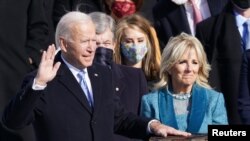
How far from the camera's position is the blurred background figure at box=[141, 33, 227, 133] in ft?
20.5

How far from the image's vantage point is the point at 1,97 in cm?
805

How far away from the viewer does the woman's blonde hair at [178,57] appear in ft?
21.2

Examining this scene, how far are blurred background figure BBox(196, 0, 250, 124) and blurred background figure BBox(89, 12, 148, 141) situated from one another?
0.99m

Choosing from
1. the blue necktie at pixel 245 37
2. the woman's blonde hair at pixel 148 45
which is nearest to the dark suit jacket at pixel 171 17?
the blue necktie at pixel 245 37

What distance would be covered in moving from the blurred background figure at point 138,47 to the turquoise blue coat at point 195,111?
2.45ft

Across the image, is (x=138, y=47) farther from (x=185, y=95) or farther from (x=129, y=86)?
(x=185, y=95)

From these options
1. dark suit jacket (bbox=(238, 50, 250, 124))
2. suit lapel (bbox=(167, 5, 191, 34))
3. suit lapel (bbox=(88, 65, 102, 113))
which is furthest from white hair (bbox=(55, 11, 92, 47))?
suit lapel (bbox=(167, 5, 191, 34))

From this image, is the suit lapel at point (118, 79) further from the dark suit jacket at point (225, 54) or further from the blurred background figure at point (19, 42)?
the blurred background figure at point (19, 42)

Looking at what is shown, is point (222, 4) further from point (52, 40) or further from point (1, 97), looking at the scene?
point (1, 97)

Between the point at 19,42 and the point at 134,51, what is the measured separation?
134cm

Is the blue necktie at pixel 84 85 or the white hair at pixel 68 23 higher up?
the white hair at pixel 68 23

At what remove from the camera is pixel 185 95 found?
6.38 meters

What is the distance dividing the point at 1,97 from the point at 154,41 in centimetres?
164

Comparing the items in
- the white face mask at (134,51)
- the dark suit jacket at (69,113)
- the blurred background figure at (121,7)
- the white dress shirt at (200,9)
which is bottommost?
the dark suit jacket at (69,113)
